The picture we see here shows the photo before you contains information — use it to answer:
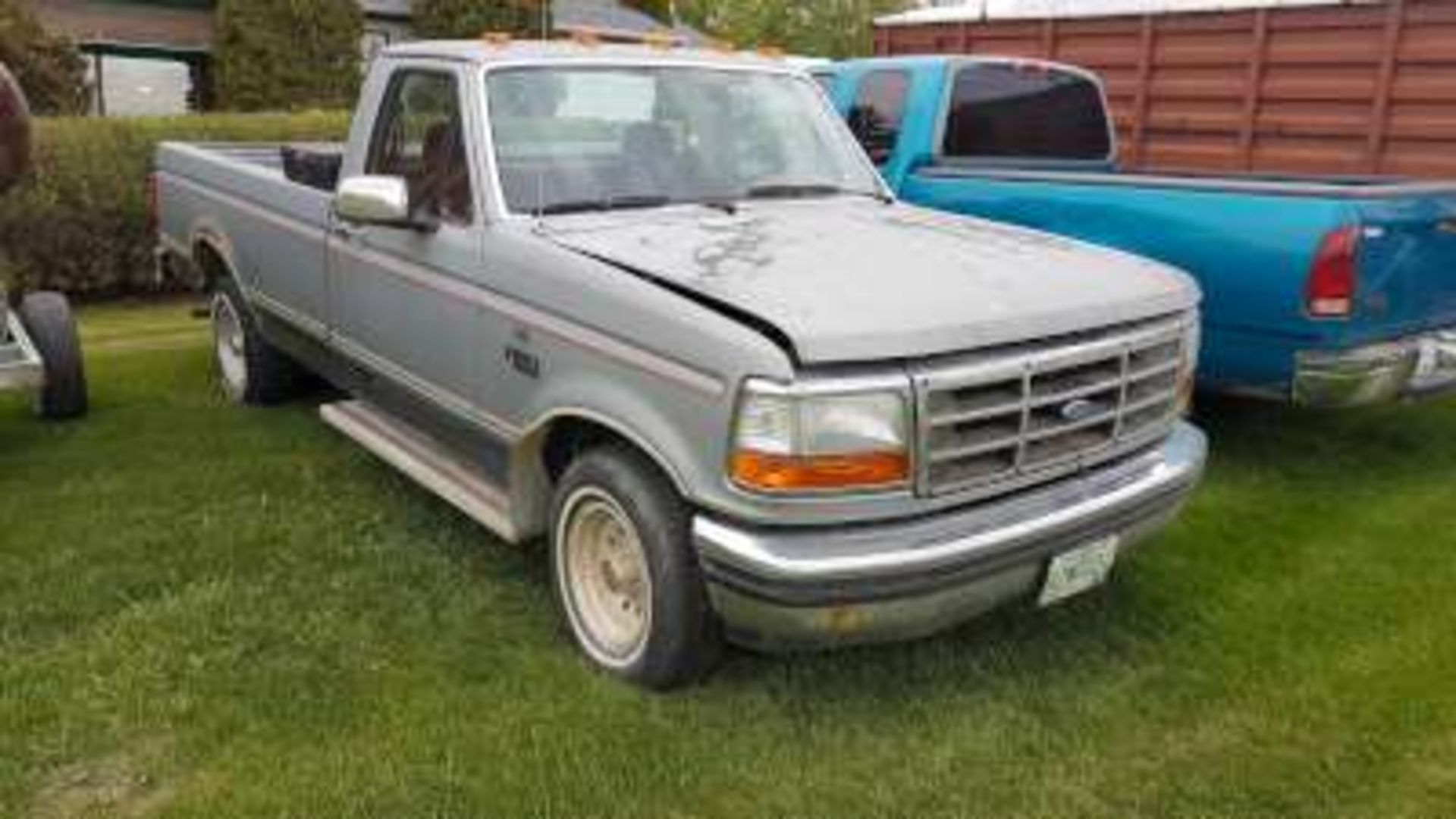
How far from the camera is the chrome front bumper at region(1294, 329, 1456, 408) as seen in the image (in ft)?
17.9

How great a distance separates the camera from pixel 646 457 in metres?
3.89

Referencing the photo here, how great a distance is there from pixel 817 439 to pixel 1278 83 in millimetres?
6993

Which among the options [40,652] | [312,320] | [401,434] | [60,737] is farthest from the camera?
[312,320]

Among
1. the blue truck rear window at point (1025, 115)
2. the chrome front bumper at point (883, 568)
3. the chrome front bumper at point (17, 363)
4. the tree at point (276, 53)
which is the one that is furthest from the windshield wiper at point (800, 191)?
the tree at point (276, 53)

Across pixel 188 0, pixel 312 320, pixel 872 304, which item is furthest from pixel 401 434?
pixel 188 0

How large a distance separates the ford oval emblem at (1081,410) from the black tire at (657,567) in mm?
1098

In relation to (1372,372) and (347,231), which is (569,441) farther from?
(1372,372)

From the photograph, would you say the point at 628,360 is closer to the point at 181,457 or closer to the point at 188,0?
the point at 181,457

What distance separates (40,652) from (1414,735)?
408 centimetres

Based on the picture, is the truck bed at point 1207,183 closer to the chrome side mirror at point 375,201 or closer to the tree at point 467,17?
the chrome side mirror at point 375,201

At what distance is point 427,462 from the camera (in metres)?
5.02

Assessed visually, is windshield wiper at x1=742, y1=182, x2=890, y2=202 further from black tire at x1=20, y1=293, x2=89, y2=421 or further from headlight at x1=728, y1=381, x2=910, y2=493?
black tire at x1=20, y1=293, x2=89, y2=421

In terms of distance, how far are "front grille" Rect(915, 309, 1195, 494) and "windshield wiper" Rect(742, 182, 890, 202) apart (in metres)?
1.47

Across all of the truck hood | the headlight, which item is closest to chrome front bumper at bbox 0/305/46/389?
the truck hood
